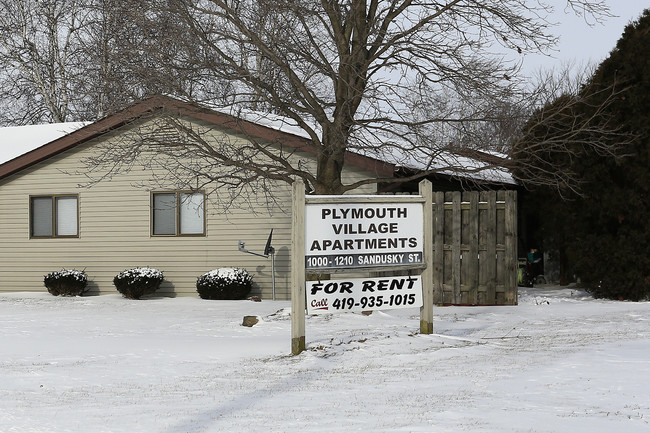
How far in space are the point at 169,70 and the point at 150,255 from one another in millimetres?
8520

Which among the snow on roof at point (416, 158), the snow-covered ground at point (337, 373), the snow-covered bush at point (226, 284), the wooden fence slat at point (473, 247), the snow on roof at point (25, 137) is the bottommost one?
the snow-covered ground at point (337, 373)

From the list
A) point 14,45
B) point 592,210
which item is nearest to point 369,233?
point 592,210

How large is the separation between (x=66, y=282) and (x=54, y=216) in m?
2.12

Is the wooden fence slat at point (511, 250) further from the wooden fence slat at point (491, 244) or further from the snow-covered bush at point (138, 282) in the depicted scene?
the snow-covered bush at point (138, 282)

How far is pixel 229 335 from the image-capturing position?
13.7 metres

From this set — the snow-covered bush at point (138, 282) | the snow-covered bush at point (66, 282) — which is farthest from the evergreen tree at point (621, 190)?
the snow-covered bush at point (66, 282)

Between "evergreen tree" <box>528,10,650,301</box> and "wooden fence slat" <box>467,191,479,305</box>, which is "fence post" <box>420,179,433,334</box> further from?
"evergreen tree" <box>528,10,650,301</box>

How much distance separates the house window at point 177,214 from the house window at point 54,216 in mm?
2386

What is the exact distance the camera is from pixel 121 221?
72.0 ft

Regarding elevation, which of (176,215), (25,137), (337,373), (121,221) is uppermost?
(25,137)

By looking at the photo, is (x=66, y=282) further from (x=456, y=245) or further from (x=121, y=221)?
(x=456, y=245)

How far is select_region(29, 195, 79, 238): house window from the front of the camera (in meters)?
22.7

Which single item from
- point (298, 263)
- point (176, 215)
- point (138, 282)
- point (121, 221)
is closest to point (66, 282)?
point (121, 221)

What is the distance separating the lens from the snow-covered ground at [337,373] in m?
7.25
